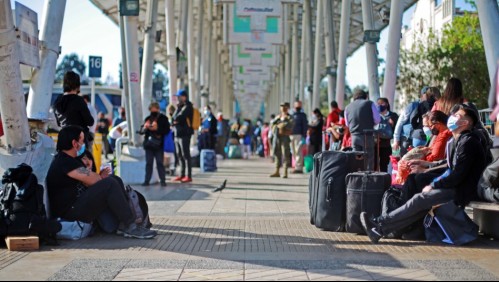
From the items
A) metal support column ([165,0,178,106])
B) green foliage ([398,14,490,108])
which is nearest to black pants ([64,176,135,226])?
metal support column ([165,0,178,106])

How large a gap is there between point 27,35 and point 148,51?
1006cm

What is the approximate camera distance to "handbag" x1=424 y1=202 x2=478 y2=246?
28.4 feet

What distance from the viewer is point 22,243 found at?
819 centimetres

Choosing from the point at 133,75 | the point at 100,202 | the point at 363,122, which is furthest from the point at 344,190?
the point at 133,75

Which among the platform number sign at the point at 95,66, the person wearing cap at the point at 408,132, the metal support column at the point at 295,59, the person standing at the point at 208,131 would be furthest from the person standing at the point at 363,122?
the metal support column at the point at 295,59

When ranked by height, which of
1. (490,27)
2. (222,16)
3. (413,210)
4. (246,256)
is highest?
(222,16)

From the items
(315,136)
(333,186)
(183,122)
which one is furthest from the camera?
(315,136)

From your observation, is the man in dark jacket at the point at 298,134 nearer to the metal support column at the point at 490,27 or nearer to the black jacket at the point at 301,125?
the black jacket at the point at 301,125

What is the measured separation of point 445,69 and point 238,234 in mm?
30599

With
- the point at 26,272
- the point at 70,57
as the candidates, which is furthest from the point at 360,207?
the point at 70,57

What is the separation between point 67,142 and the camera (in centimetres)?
903

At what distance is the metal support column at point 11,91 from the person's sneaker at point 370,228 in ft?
13.6

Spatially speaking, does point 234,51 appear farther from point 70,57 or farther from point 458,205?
point 70,57

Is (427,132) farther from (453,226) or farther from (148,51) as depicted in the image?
(148,51)
